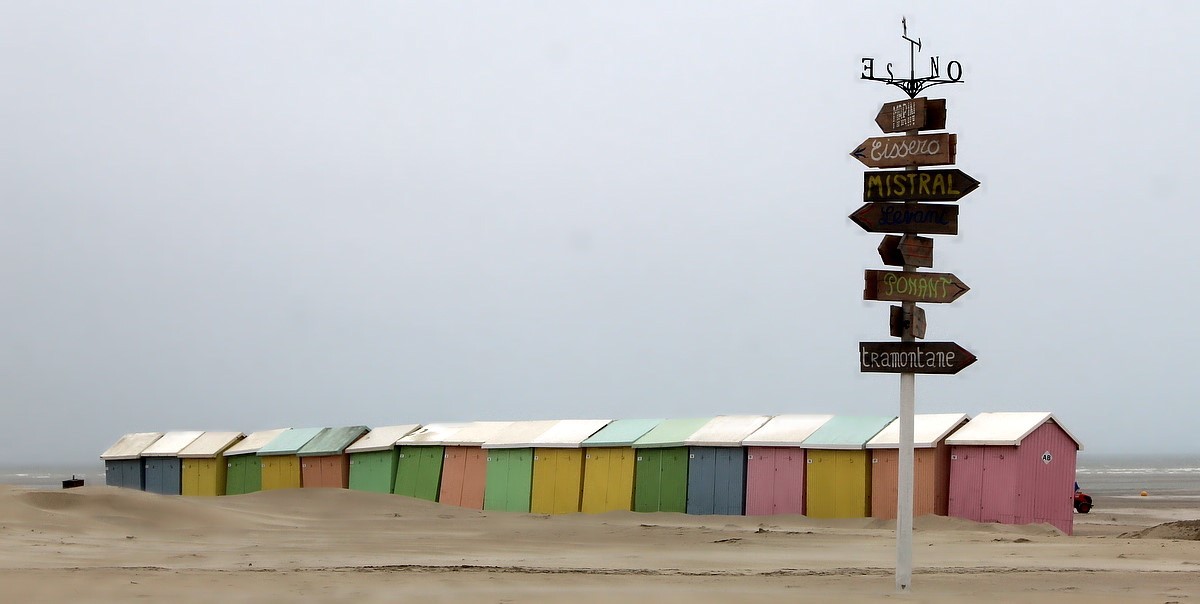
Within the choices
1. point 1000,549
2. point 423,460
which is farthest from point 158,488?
point 1000,549

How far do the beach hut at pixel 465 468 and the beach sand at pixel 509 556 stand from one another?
1.64 metres

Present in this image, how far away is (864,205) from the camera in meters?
10.3

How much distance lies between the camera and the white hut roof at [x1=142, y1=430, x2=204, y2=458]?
29.4 m

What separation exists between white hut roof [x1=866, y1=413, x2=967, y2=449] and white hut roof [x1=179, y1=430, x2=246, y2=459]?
15.8 meters

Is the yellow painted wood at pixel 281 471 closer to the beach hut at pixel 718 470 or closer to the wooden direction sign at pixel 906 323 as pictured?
the beach hut at pixel 718 470

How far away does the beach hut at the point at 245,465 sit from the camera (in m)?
27.5

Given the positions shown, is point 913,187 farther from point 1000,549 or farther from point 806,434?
point 806,434

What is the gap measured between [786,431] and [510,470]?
550cm

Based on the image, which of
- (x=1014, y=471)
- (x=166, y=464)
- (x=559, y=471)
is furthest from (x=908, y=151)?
(x=166, y=464)

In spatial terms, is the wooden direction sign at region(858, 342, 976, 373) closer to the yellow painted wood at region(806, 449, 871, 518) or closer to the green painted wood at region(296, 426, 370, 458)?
the yellow painted wood at region(806, 449, 871, 518)

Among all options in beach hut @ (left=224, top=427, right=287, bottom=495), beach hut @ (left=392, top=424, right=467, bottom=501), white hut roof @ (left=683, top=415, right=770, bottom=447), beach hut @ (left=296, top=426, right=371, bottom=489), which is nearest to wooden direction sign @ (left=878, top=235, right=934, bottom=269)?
white hut roof @ (left=683, top=415, right=770, bottom=447)

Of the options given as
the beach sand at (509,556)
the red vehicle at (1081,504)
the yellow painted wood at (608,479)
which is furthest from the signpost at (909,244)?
the red vehicle at (1081,504)

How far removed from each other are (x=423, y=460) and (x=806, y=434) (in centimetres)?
815

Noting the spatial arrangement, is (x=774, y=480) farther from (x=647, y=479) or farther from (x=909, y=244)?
(x=909, y=244)
